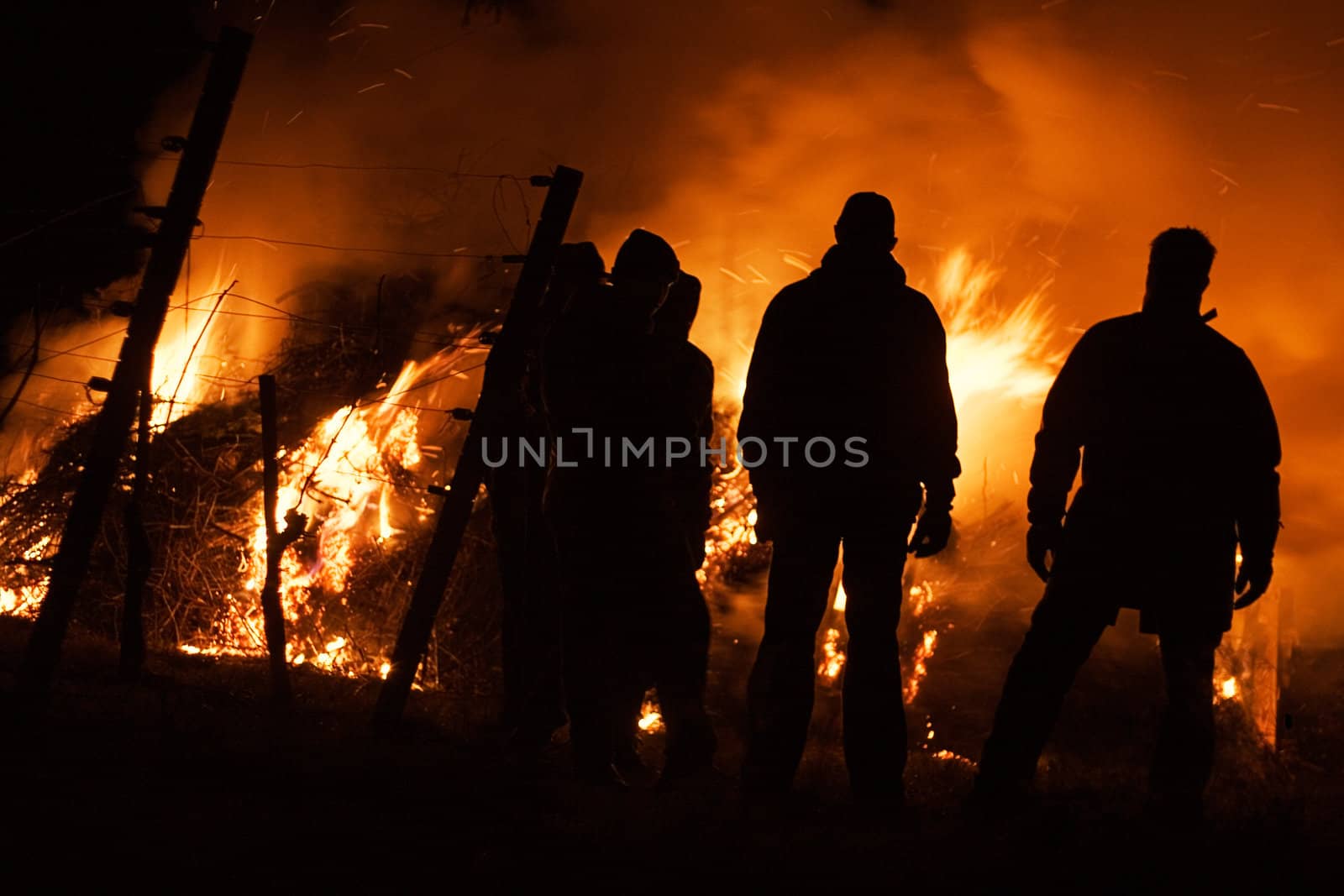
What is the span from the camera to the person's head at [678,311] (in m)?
4.96

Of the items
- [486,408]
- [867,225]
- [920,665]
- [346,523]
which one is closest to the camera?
[867,225]

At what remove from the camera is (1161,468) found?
3801 millimetres

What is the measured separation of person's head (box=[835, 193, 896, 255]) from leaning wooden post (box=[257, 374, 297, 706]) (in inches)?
139

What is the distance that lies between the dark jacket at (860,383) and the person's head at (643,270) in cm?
50

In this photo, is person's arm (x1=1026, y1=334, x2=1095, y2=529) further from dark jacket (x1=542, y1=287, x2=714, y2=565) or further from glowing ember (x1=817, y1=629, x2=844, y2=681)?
glowing ember (x1=817, y1=629, x2=844, y2=681)

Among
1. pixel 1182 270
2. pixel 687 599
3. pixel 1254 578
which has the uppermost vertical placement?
pixel 1182 270

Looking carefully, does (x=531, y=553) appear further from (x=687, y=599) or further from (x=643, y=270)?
(x=643, y=270)

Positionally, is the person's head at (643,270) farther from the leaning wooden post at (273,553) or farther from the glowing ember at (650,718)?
the glowing ember at (650,718)

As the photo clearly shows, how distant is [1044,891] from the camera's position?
2818 mm

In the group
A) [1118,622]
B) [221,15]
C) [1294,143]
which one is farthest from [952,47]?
[221,15]

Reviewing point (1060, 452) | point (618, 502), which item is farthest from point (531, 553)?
point (1060, 452)

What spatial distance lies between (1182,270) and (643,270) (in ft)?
6.41

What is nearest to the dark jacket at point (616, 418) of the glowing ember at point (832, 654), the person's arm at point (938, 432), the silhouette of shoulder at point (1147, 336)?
the person's arm at point (938, 432)

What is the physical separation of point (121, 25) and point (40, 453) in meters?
5.05
